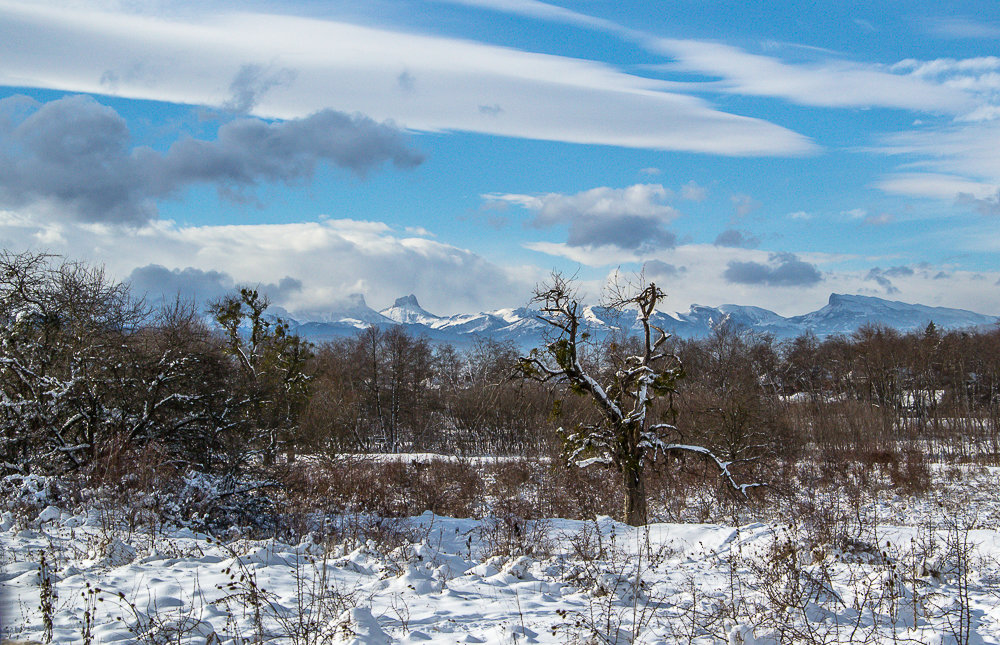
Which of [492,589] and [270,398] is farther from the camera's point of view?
[270,398]

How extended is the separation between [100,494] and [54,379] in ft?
10.5

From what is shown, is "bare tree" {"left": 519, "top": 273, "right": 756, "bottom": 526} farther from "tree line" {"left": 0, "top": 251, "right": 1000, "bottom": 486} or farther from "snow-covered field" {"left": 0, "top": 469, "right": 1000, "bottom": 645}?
"snow-covered field" {"left": 0, "top": 469, "right": 1000, "bottom": 645}

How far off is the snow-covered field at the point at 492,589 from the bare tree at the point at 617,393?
439cm

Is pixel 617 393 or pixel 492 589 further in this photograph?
pixel 617 393

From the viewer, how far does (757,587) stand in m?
6.78

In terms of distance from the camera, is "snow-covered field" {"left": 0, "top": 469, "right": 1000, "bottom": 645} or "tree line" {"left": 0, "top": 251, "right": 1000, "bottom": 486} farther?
"tree line" {"left": 0, "top": 251, "right": 1000, "bottom": 486}

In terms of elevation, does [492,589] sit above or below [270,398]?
below

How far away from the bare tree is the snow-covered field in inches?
173

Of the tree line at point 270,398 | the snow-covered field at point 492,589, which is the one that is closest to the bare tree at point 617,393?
the tree line at point 270,398

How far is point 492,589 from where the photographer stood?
675 cm

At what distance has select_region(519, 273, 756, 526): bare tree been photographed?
14.2 metres

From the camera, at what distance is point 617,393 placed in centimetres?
1493

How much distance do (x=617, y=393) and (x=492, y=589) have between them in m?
8.70

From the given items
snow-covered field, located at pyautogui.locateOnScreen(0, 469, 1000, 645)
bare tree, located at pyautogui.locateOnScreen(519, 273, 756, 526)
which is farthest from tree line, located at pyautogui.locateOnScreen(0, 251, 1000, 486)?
snow-covered field, located at pyautogui.locateOnScreen(0, 469, 1000, 645)
